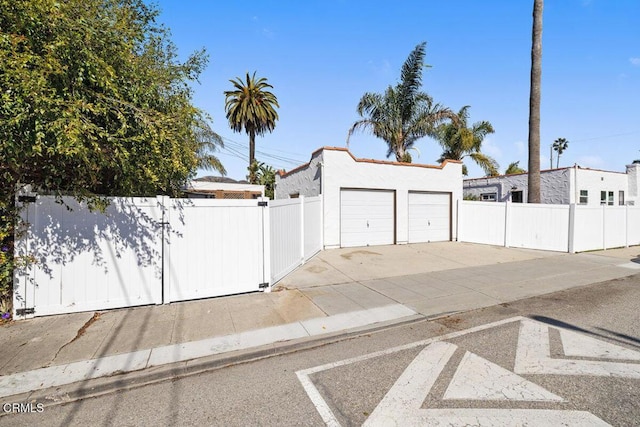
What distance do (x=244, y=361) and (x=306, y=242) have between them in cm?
612

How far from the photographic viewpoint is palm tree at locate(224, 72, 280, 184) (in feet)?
79.8

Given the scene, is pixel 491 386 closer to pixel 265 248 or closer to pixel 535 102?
pixel 265 248

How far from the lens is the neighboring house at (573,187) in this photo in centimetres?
1781

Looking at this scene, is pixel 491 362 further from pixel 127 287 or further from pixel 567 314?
pixel 127 287

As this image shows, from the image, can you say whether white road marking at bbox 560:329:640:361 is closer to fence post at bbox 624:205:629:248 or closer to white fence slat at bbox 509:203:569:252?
white fence slat at bbox 509:203:569:252

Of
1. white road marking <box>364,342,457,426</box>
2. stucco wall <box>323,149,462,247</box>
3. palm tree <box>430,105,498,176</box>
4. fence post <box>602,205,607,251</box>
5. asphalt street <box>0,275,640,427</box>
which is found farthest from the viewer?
palm tree <box>430,105,498,176</box>

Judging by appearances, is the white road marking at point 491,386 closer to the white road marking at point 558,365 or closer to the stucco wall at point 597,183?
the white road marking at point 558,365

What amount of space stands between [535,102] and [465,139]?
524cm

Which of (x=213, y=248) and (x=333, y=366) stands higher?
(x=213, y=248)

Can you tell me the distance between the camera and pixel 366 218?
41.7 feet

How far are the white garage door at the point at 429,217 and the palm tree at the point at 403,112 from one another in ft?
12.4

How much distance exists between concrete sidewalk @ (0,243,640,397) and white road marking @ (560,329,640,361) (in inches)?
61.1

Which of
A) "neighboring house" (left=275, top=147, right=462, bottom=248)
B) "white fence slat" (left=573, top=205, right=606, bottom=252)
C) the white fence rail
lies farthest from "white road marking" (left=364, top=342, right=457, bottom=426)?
"white fence slat" (left=573, top=205, right=606, bottom=252)

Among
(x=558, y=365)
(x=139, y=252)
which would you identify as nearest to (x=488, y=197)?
(x=558, y=365)
